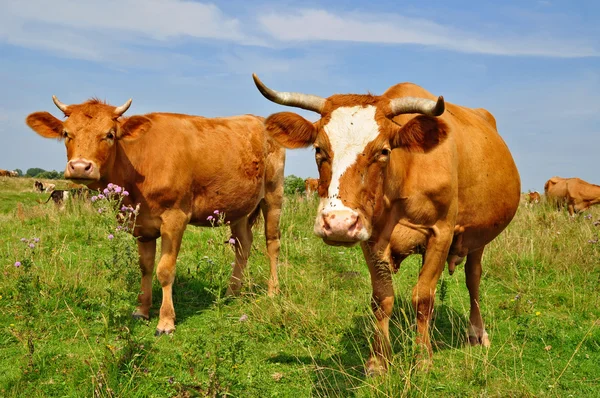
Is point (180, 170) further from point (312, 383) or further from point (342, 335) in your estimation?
point (312, 383)

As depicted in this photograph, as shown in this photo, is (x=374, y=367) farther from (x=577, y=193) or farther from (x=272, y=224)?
(x=577, y=193)

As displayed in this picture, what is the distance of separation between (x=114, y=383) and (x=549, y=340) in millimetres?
4230

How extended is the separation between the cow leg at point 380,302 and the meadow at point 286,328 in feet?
0.61

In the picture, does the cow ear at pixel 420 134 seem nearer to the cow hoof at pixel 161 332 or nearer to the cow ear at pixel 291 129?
the cow ear at pixel 291 129

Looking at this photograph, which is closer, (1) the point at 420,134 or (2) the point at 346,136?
(2) the point at 346,136

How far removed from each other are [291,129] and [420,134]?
1018 millimetres

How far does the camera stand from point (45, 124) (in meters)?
6.65

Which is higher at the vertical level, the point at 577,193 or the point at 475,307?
the point at 577,193

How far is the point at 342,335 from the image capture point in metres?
5.68

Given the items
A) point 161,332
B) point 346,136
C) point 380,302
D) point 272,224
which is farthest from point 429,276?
point 272,224

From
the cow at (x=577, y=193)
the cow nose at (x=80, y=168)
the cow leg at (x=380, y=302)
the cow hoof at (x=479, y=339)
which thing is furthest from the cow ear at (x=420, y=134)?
the cow at (x=577, y=193)

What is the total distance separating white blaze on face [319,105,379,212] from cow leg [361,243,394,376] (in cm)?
108

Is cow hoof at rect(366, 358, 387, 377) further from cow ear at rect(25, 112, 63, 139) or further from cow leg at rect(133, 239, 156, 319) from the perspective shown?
cow ear at rect(25, 112, 63, 139)

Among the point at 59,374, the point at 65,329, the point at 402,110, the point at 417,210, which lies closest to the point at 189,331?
the point at 65,329
